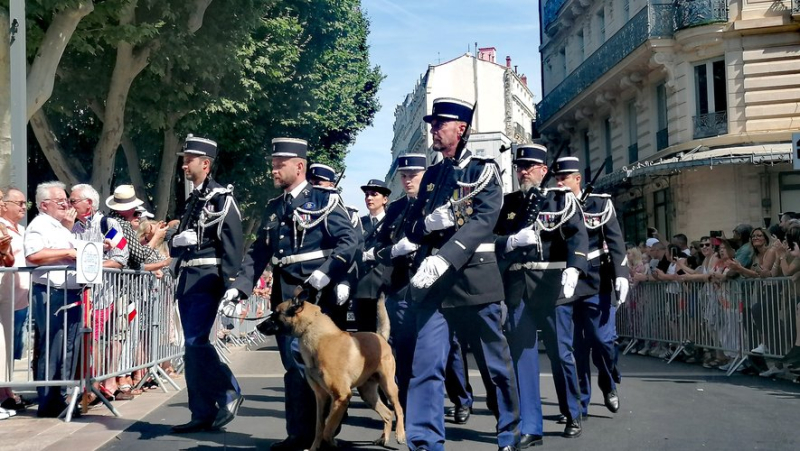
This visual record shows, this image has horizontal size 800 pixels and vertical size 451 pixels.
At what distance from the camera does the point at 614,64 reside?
31.9m

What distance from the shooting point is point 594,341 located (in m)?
8.69

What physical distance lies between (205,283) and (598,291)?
3.12 m

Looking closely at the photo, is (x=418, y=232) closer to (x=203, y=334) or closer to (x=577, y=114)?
(x=203, y=334)

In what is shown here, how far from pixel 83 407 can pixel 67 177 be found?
38.9 feet

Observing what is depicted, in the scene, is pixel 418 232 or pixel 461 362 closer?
pixel 418 232

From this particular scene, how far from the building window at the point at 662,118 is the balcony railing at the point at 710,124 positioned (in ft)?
4.94

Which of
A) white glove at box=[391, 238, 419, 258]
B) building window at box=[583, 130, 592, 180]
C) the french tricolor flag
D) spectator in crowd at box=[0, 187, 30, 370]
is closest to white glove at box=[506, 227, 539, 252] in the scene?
white glove at box=[391, 238, 419, 258]

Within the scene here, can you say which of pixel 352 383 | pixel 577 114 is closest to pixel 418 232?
pixel 352 383

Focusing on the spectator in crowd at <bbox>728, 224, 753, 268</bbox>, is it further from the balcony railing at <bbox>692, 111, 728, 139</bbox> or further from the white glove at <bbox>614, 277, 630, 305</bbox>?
the balcony railing at <bbox>692, 111, 728, 139</bbox>

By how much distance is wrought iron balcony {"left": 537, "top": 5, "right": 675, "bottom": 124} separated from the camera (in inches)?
1130

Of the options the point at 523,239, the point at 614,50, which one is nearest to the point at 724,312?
the point at 523,239

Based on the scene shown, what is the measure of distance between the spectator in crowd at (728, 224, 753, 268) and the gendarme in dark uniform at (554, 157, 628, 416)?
16.7ft

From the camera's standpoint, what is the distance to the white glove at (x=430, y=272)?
19.9 ft

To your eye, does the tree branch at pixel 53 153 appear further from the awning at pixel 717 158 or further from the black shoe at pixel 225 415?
the awning at pixel 717 158
